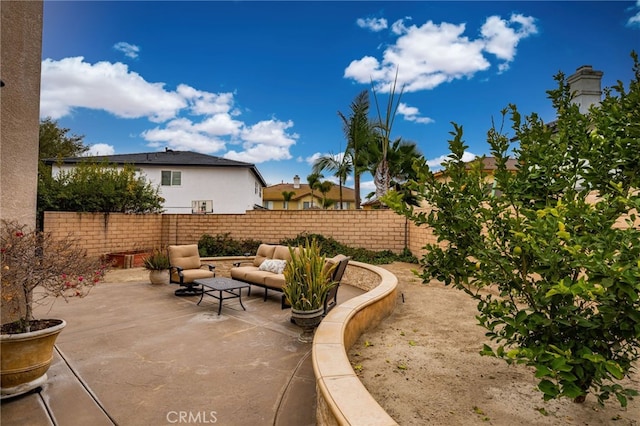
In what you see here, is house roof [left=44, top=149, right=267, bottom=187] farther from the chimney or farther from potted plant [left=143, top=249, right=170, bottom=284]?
the chimney

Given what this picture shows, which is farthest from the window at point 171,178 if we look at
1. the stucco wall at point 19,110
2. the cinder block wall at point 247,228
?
the stucco wall at point 19,110

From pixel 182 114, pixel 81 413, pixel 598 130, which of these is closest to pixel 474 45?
pixel 598 130

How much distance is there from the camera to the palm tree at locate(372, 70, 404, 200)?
1383 cm

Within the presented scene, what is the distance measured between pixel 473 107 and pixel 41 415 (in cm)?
1319

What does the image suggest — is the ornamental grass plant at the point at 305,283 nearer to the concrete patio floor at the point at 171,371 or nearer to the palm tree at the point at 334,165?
the concrete patio floor at the point at 171,371

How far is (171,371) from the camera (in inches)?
130

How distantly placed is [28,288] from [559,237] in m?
4.04

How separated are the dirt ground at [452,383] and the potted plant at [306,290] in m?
0.70

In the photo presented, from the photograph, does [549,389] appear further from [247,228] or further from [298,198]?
[298,198]

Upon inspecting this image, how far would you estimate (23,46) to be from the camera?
3.41 meters

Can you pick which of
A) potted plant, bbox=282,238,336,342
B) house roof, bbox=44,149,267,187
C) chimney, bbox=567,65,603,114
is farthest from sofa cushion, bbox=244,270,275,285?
house roof, bbox=44,149,267,187

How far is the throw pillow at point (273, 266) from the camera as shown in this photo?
266 inches

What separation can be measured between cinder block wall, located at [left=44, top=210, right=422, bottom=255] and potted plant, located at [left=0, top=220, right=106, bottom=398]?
27.7ft

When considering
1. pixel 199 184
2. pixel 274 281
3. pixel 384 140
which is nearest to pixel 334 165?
pixel 384 140
